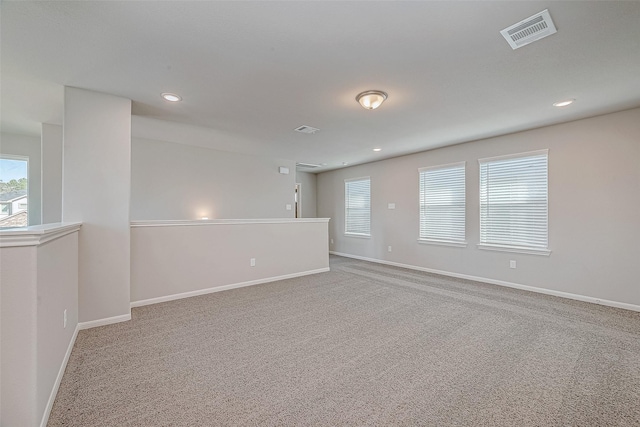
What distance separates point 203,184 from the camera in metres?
5.57

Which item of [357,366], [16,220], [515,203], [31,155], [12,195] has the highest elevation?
[31,155]

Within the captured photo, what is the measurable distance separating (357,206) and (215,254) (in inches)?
165

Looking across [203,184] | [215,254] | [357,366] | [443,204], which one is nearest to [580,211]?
[443,204]

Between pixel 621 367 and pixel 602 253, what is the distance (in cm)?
214

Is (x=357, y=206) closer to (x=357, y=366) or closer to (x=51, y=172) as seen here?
(x=357, y=366)

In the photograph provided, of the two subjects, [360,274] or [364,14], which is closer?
[364,14]

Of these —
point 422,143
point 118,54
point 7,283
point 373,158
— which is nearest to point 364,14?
point 118,54

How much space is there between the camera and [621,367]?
2.12 meters

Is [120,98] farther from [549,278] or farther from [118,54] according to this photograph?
[549,278]

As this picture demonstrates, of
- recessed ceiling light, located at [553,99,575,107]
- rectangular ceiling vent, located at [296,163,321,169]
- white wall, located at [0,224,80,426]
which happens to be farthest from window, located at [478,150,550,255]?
white wall, located at [0,224,80,426]

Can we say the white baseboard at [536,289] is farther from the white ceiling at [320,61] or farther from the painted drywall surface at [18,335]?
the painted drywall surface at [18,335]

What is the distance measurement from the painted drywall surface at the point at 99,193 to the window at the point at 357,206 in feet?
17.1

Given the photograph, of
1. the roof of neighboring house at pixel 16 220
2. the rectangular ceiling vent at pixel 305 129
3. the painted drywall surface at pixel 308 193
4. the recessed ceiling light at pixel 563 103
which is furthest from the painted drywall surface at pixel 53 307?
the painted drywall surface at pixel 308 193

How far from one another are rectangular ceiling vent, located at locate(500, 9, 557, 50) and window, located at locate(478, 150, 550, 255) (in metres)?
2.78
